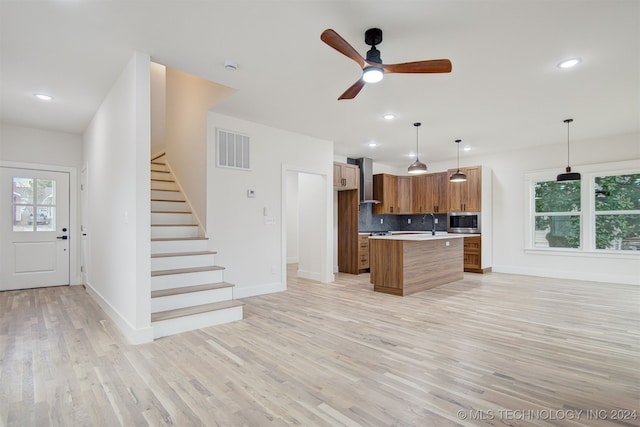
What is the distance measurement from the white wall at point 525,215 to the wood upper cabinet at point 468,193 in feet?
1.70

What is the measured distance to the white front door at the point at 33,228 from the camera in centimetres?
535

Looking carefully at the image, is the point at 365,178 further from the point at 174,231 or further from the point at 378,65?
the point at 378,65

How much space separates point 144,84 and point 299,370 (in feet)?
10.1

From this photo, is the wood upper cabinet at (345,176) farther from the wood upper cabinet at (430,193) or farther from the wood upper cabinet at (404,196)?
the wood upper cabinet at (430,193)

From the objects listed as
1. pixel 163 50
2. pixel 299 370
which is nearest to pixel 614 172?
pixel 299 370

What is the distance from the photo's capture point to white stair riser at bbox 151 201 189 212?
5.18 metres

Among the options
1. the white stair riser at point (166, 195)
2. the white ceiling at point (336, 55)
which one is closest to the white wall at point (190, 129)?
the white stair riser at point (166, 195)

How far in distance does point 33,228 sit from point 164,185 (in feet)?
7.61

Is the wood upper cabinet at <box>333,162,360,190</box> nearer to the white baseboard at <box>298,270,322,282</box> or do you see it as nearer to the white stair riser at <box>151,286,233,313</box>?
the white baseboard at <box>298,270,322,282</box>

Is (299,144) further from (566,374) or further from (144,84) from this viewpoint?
(566,374)

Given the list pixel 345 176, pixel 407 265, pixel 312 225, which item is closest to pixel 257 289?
→ pixel 312 225

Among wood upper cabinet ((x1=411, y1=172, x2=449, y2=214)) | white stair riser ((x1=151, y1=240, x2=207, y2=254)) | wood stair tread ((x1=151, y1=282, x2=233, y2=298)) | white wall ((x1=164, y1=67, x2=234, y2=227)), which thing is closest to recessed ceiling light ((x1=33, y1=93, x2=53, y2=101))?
white wall ((x1=164, y1=67, x2=234, y2=227))

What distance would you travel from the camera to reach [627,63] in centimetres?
332

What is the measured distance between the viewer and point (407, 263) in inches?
207
